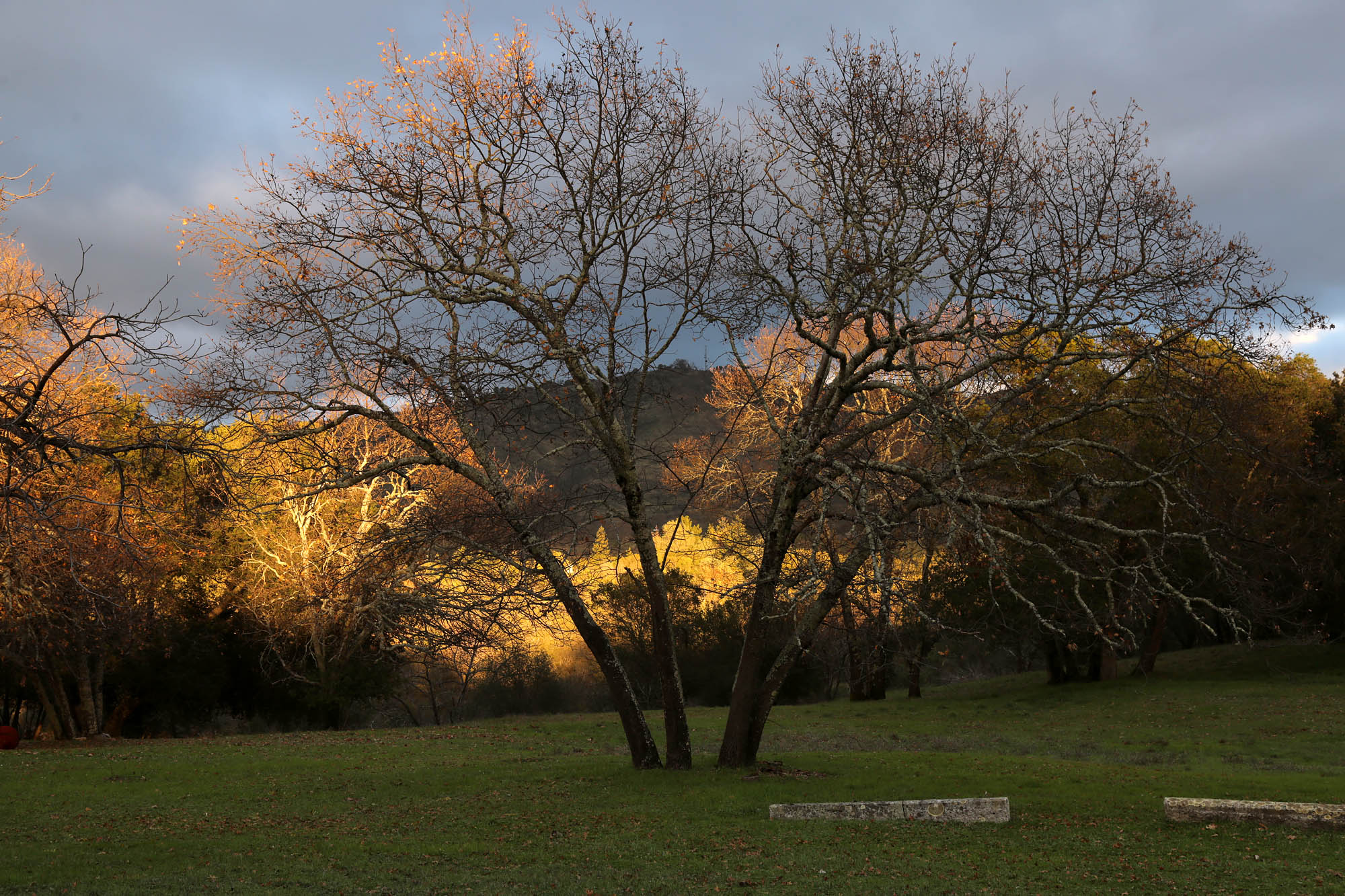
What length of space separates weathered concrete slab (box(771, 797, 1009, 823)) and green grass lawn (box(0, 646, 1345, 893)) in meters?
0.20

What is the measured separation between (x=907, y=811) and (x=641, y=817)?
3.19 metres

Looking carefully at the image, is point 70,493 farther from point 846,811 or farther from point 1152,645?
point 1152,645

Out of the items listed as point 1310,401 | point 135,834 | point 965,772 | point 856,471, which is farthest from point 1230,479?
point 135,834

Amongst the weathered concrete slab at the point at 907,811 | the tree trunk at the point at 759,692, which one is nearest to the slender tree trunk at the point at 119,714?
the tree trunk at the point at 759,692

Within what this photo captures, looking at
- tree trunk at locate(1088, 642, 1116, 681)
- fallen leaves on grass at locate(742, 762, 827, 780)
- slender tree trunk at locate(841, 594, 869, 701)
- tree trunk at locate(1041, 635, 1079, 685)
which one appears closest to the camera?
fallen leaves on grass at locate(742, 762, 827, 780)

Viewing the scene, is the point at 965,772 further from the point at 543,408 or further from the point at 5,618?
the point at 5,618

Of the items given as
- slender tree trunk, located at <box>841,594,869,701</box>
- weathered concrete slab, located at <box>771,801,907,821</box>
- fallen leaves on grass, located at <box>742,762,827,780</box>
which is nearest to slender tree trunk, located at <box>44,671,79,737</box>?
fallen leaves on grass, located at <box>742,762,827,780</box>

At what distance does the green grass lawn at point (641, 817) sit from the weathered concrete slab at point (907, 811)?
0.66 feet

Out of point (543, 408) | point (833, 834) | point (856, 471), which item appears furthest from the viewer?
point (543, 408)

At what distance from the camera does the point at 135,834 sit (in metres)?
10.6

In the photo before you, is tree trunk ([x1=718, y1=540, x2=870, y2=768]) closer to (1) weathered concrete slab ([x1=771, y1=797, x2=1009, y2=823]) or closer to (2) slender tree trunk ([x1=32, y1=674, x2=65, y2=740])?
(1) weathered concrete slab ([x1=771, y1=797, x2=1009, y2=823])

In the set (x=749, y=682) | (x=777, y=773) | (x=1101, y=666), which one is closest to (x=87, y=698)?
(x=749, y=682)

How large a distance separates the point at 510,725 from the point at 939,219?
19932mm

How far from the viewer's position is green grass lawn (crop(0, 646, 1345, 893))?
27.9 ft
